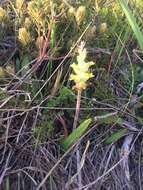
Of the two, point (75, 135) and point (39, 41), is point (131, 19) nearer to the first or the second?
point (39, 41)

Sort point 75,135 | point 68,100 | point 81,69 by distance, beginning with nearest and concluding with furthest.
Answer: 1. point 81,69
2. point 75,135
3. point 68,100

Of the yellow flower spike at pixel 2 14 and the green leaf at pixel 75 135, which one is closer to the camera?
the green leaf at pixel 75 135

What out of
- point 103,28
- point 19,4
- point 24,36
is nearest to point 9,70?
point 24,36

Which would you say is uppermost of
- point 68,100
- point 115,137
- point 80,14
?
point 80,14

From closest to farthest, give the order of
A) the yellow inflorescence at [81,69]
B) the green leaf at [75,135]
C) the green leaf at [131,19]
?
the yellow inflorescence at [81,69]
the green leaf at [75,135]
the green leaf at [131,19]

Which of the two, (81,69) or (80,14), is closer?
(81,69)

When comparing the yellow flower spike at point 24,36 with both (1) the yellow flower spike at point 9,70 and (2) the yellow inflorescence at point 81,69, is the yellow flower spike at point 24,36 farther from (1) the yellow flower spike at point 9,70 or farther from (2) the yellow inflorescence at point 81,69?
(2) the yellow inflorescence at point 81,69

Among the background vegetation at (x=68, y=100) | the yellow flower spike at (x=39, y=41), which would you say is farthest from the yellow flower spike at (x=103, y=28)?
the yellow flower spike at (x=39, y=41)
